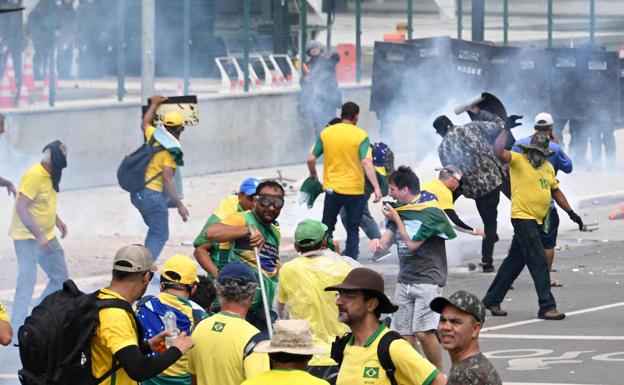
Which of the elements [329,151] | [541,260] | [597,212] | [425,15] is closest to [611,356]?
[541,260]

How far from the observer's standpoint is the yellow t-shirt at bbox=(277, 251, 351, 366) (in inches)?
345

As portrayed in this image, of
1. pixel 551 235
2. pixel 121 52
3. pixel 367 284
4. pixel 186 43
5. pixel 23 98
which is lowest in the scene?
pixel 551 235

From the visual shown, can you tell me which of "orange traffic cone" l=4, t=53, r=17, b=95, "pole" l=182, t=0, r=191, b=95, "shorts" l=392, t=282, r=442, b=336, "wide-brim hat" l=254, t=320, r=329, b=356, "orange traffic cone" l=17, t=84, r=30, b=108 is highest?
"pole" l=182, t=0, r=191, b=95

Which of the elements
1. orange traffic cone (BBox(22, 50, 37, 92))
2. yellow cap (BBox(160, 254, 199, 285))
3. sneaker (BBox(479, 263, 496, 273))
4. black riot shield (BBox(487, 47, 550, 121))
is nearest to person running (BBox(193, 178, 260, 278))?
yellow cap (BBox(160, 254, 199, 285))

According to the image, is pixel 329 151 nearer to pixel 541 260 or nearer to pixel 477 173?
pixel 477 173

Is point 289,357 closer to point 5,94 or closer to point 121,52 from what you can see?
point 5,94

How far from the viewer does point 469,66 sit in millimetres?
26109

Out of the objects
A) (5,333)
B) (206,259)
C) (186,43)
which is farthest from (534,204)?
(186,43)

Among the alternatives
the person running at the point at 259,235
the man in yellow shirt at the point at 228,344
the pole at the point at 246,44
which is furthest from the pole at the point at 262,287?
the pole at the point at 246,44

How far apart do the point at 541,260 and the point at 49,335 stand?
7.27 m

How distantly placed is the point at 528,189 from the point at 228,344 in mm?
6379

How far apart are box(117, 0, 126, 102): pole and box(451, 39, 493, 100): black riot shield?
587 cm

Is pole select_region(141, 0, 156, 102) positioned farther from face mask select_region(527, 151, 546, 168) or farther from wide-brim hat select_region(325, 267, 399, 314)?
wide-brim hat select_region(325, 267, 399, 314)

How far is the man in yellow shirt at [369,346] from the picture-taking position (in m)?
7.09
